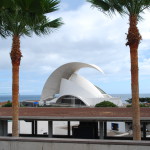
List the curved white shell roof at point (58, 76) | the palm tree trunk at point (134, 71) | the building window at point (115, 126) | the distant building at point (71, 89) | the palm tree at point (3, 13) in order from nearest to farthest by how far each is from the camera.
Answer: the palm tree trunk at point (134, 71), the palm tree at point (3, 13), the building window at point (115, 126), the distant building at point (71, 89), the curved white shell roof at point (58, 76)

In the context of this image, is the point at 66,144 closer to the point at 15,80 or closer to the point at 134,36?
the point at 15,80

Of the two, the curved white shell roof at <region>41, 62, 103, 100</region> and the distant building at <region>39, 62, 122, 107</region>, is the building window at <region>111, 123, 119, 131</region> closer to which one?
the distant building at <region>39, 62, 122, 107</region>

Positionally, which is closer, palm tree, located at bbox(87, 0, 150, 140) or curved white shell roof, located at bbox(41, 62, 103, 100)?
palm tree, located at bbox(87, 0, 150, 140)

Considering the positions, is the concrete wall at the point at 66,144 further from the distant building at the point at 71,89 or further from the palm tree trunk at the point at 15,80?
the distant building at the point at 71,89

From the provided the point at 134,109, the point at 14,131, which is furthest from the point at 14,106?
the point at 134,109

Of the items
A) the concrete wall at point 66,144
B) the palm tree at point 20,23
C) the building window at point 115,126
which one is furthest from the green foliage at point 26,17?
the building window at point 115,126

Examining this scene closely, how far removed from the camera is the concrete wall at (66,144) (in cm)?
779

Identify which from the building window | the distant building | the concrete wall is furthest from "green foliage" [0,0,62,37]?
the distant building

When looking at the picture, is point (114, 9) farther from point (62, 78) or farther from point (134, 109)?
point (62, 78)

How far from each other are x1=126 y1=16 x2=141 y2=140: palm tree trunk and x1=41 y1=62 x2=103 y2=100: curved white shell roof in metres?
45.7

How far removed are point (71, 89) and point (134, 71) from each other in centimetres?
4884

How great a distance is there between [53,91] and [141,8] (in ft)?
177

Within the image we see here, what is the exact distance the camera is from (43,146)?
839cm

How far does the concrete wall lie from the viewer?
7785mm
